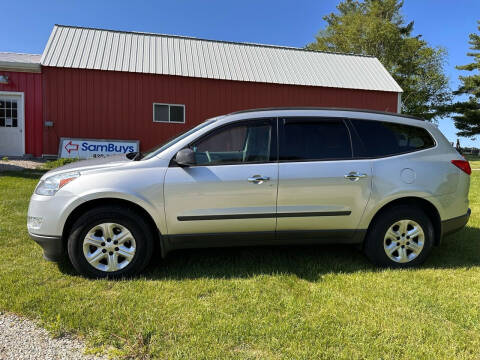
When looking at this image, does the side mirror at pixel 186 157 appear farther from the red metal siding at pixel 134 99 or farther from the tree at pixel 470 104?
the tree at pixel 470 104

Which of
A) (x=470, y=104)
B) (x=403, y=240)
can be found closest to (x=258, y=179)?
(x=403, y=240)

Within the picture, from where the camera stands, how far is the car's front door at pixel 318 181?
11.1ft

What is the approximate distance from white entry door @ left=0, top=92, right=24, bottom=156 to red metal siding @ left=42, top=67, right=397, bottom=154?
943mm

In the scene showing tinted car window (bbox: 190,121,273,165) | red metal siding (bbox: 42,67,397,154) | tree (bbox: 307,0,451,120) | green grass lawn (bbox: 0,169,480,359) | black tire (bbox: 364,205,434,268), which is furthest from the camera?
tree (bbox: 307,0,451,120)

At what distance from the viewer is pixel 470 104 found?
1294 inches

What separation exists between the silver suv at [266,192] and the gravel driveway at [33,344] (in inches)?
31.9

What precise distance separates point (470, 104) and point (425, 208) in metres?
36.3

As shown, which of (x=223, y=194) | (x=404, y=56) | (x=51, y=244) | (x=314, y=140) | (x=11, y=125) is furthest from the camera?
(x=404, y=56)

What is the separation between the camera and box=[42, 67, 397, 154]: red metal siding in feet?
40.0

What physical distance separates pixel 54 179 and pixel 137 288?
129 cm

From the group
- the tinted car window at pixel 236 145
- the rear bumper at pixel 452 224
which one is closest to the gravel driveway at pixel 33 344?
the tinted car window at pixel 236 145

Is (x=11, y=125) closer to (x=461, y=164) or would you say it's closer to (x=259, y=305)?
(x=259, y=305)

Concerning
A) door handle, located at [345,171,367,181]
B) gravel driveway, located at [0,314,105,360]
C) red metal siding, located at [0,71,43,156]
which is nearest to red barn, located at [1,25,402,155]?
red metal siding, located at [0,71,43,156]

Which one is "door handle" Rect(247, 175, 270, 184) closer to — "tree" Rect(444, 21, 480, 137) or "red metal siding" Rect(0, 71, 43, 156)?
"red metal siding" Rect(0, 71, 43, 156)
